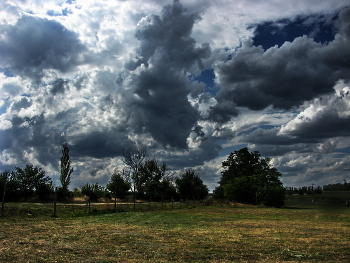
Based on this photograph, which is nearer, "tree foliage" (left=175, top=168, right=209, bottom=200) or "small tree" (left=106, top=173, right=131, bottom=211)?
"small tree" (left=106, top=173, right=131, bottom=211)

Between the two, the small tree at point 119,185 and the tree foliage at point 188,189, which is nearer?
the small tree at point 119,185

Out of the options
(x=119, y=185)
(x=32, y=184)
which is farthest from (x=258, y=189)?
(x=32, y=184)

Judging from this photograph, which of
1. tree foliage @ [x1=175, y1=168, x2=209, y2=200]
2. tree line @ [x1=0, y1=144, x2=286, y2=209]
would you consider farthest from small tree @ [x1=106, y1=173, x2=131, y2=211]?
tree foliage @ [x1=175, y1=168, x2=209, y2=200]

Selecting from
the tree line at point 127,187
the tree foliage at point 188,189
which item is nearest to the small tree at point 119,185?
the tree line at point 127,187

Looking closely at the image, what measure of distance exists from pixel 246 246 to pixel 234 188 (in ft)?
158

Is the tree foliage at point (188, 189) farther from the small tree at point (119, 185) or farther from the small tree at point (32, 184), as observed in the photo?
the small tree at point (32, 184)

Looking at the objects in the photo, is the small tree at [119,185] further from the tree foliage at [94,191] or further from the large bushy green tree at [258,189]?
the large bushy green tree at [258,189]

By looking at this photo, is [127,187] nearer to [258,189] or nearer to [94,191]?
[94,191]

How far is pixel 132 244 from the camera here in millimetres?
10008

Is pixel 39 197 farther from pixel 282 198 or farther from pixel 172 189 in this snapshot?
pixel 282 198

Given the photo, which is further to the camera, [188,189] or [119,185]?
[188,189]

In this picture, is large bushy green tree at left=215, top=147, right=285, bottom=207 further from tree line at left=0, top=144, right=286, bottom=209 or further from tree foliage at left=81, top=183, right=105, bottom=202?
tree foliage at left=81, top=183, right=105, bottom=202

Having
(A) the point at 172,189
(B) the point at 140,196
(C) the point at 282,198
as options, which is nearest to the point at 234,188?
(C) the point at 282,198

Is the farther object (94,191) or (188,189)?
(188,189)
